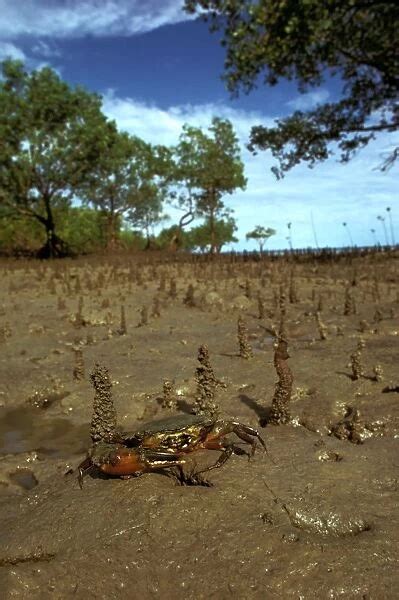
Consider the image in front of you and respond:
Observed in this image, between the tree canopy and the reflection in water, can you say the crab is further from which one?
the tree canopy

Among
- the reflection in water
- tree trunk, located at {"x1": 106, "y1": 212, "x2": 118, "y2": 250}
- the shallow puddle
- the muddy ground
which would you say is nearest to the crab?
the muddy ground

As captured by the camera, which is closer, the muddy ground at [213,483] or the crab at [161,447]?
the muddy ground at [213,483]

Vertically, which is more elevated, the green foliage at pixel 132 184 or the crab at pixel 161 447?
the green foliage at pixel 132 184

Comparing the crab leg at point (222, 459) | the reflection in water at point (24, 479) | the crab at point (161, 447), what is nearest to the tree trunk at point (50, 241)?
the reflection in water at point (24, 479)

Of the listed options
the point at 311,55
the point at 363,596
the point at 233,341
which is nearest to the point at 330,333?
the point at 233,341

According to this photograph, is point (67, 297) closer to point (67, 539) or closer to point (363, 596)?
point (67, 539)

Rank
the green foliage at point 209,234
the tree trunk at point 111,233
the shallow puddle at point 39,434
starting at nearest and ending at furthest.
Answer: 1. the shallow puddle at point 39,434
2. the tree trunk at point 111,233
3. the green foliage at point 209,234

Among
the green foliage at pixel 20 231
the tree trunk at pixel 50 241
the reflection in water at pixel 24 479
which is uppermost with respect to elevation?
the green foliage at pixel 20 231

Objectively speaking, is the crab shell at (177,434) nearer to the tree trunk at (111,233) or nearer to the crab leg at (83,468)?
the crab leg at (83,468)
